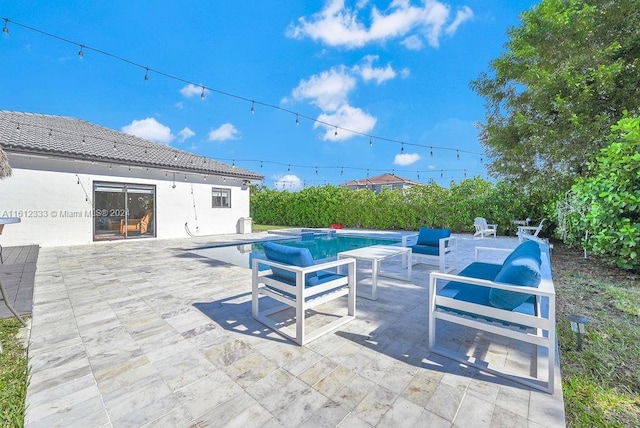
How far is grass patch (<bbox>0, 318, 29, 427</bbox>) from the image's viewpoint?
1.89 m

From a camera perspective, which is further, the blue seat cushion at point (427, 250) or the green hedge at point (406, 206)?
the green hedge at point (406, 206)

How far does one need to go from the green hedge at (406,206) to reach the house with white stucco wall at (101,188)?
5.03 metres

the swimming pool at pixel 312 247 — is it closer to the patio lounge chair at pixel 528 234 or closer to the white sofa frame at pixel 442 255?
the white sofa frame at pixel 442 255

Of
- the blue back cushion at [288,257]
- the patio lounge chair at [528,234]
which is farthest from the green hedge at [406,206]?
the blue back cushion at [288,257]

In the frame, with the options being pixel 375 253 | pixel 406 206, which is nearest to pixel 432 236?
pixel 375 253

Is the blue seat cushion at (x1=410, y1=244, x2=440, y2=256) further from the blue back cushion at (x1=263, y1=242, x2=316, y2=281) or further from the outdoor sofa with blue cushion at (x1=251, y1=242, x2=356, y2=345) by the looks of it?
the blue back cushion at (x1=263, y1=242, x2=316, y2=281)

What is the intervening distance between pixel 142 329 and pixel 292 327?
1.65m

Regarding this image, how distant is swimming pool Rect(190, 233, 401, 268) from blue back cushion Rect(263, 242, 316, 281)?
404cm

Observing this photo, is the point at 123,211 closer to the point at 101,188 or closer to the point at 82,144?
the point at 101,188

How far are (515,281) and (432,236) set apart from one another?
4.05m

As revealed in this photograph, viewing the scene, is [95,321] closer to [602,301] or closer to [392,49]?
[602,301]

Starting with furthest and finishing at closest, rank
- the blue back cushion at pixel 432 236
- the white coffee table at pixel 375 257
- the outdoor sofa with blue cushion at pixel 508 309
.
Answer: the blue back cushion at pixel 432 236 → the white coffee table at pixel 375 257 → the outdoor sofa with blue cushion at pixel 508 309

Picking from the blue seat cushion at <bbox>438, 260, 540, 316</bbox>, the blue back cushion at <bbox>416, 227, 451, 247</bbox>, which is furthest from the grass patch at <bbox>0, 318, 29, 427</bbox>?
the blue back cushion at <bbox>416, 227, 451, 247</bbox>

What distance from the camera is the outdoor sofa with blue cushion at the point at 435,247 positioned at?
5.70 metres
